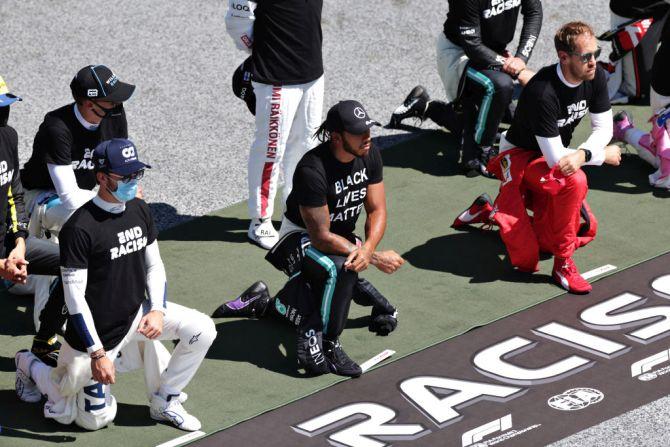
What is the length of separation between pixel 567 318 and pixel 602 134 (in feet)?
4.67

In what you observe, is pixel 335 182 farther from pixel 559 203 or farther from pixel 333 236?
pixel 559 203

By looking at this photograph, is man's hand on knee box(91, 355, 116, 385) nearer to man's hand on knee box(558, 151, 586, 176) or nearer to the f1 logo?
the f1 logo

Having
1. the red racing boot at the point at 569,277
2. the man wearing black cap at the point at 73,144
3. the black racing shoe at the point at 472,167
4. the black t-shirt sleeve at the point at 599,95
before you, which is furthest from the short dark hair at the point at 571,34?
the man wearing black cap at the point at 73,144

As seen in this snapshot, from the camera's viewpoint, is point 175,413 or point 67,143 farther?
point 67,143

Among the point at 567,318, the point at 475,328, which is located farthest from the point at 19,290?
the point at 567,318

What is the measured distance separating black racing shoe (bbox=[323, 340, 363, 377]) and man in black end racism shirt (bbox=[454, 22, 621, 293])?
1692 mm

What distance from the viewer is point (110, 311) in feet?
23.8

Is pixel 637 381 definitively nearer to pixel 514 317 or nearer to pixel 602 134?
pixel 514 317

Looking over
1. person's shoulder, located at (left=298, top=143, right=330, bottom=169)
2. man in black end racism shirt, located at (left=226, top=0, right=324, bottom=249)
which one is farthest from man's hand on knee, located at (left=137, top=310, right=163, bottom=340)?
man in black end racism shirt, located at (left=226, top=0, right=324, bottom=249)

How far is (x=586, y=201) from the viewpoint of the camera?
1025cm

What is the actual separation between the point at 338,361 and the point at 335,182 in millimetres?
1088

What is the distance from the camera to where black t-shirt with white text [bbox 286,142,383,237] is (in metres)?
7.97

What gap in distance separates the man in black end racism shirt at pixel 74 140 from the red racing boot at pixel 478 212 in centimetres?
264

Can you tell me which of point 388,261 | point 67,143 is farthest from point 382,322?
point 67,143
